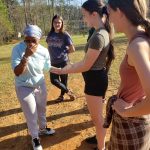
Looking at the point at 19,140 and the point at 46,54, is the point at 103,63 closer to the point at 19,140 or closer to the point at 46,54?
the point at 46,54

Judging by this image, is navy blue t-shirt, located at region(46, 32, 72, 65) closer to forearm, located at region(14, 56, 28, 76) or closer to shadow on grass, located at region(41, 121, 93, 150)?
shadow on grass, located at region(41, 121, 93, 150)

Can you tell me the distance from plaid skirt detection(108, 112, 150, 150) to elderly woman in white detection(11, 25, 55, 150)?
1895 millimetres

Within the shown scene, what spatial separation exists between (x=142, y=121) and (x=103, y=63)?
1.47 m

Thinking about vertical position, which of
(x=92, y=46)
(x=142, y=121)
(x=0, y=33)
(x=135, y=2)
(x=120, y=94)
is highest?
(x=135, y=2)

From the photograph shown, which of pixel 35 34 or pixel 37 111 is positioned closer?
pixel 35 34

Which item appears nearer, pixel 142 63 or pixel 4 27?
pixel 142 63

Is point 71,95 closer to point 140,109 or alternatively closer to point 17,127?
point 17,127

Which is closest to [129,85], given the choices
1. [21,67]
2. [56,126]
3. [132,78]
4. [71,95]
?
[132,78]

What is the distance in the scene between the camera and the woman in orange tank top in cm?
191

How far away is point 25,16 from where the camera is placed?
4769cm

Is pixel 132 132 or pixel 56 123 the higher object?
pixel 132 132

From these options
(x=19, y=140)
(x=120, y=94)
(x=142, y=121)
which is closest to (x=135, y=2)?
(x=120, y=94)

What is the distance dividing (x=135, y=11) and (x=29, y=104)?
104 inches

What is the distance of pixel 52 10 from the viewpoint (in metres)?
55.2
